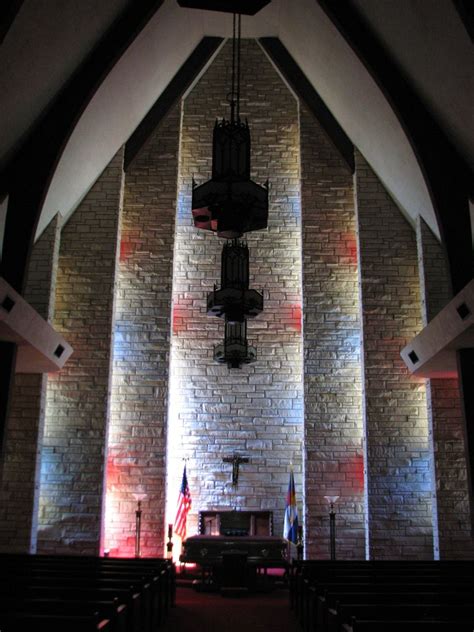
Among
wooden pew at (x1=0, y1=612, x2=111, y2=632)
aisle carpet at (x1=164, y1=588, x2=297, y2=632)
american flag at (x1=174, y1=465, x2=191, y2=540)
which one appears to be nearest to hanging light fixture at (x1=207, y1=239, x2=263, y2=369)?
american flag at (x1=174, y1=465, x2=191, y2=540)

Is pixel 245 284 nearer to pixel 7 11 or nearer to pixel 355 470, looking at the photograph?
pixel 355 470

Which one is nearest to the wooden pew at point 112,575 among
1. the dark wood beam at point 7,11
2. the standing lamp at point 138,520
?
the standing lamp at point 138,520

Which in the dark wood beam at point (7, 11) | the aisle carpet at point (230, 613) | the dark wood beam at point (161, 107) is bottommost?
the aisle carpet at point (230, 613)

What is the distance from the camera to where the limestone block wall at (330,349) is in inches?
493

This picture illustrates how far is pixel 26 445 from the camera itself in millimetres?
11281

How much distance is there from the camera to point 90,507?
11.9 meters

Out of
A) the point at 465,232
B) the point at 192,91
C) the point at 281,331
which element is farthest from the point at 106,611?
the point at 192,91

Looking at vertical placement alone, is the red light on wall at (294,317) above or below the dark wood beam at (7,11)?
below

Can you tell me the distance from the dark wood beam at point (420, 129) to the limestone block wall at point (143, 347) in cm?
499

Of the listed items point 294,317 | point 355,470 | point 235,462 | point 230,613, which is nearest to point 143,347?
point 235,462

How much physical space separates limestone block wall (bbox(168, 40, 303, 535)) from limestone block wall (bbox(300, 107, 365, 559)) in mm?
1044

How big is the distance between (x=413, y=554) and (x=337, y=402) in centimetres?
300

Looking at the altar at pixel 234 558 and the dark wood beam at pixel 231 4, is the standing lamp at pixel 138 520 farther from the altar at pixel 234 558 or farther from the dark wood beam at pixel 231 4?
the dark wood beam at pixel 231 4

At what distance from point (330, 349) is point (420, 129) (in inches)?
181
